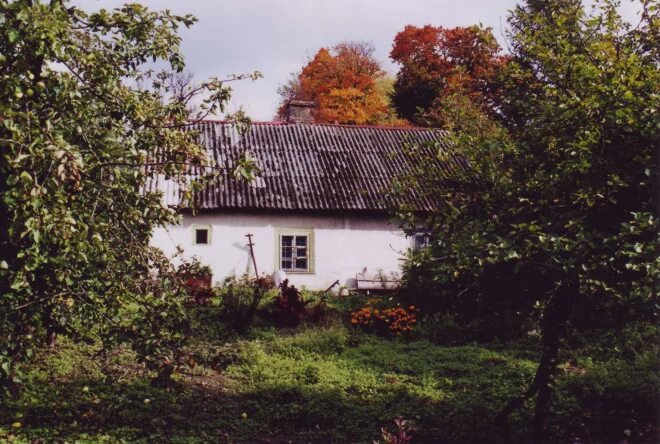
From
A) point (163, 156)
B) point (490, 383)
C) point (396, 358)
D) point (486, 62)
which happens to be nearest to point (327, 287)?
point (396, 358)

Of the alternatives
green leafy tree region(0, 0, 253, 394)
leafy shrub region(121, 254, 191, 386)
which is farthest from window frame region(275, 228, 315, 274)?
leafy shrub region(121, 254, 191, 386)

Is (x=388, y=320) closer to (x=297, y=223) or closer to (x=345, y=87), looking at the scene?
(x=297, y=223)

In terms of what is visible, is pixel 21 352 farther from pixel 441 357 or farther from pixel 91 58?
pixel 441 357

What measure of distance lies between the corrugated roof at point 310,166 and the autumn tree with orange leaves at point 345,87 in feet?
41.8

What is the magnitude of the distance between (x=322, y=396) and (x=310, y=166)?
38.3 feet

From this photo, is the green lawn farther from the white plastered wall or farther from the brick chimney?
the brick chimney

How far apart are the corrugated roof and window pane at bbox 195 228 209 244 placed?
783mm

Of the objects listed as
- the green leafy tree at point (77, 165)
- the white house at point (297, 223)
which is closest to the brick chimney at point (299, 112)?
the white house at point (297, 223)

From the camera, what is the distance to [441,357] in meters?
11.1

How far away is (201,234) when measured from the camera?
58.2 ft

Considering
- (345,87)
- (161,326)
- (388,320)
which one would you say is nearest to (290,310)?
(388,320)

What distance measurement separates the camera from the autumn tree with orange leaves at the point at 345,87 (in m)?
35.3

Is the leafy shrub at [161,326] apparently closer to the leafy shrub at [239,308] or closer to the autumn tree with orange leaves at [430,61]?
the leafy shrub at [239,308]

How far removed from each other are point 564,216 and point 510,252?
0.91 meters
